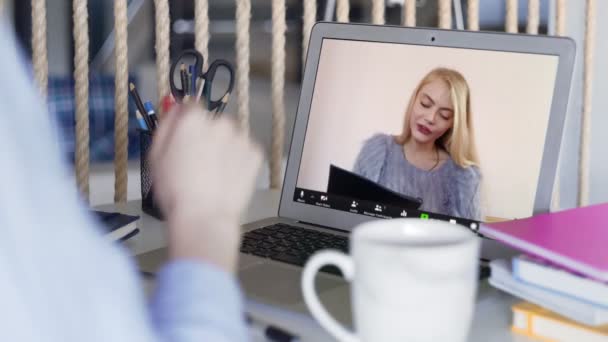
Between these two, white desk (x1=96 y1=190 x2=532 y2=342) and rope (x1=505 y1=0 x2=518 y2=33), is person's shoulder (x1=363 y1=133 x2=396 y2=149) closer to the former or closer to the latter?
white desk (x1=96 y1=190 x2=532 y2=342)

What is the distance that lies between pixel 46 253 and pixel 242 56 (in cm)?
85

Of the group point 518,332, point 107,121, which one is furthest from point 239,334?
point 107,121

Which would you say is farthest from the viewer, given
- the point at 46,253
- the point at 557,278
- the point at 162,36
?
the point at 162,36

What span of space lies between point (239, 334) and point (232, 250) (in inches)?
2.2

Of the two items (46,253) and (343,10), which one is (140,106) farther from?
(46,253)

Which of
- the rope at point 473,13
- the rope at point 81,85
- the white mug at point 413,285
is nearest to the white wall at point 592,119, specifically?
the rope at point 473,13

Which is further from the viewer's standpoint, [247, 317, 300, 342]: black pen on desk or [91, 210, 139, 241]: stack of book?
[91, 210, 139, 241]: stack of book

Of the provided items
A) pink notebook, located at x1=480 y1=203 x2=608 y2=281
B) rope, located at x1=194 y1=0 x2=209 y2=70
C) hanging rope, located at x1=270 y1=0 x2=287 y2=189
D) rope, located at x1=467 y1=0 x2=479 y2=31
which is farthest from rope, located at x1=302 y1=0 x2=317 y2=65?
pink notebook, located at x1=480 y1=203 x2=608 y2=281

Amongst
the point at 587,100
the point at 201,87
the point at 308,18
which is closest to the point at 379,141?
the point at 201,87

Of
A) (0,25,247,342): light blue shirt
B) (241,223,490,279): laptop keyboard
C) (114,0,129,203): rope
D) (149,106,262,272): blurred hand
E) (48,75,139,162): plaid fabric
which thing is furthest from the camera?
(48,75,139,162): plaid fabric

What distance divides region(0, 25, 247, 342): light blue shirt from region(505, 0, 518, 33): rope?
99 centimetres

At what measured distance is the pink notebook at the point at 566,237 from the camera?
0.56 m

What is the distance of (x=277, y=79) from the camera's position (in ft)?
3.83

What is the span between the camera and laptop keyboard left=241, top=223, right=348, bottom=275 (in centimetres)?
78
